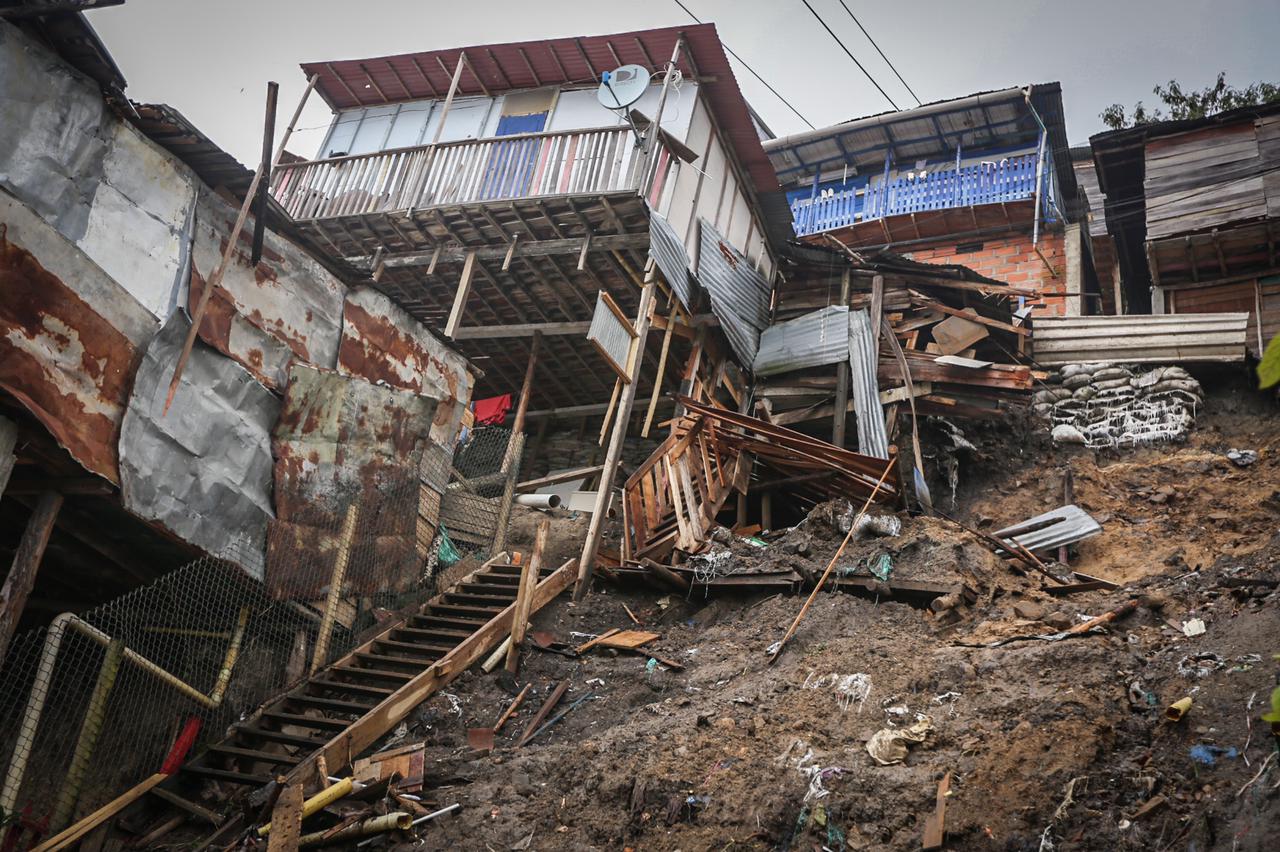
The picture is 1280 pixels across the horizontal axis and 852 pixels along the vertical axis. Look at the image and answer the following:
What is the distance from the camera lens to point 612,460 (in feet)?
35.4

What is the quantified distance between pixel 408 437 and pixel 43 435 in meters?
4.09

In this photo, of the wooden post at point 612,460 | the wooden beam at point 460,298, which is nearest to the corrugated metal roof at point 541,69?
the wooden beam at point 460,298

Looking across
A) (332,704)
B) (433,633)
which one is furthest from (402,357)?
(332,704)

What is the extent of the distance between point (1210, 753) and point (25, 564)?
25.5 ft

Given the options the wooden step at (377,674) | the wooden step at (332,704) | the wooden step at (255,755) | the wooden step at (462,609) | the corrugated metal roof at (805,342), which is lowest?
the wooden step at (255,755)

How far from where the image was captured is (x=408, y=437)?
9.82m

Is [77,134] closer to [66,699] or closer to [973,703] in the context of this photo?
[66,699]

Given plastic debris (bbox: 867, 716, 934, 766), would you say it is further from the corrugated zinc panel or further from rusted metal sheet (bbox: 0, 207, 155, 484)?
rusted metal sheet (bbox: 0, 207, 155, 484)

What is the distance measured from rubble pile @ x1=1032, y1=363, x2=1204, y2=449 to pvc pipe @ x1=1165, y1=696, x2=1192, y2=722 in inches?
348

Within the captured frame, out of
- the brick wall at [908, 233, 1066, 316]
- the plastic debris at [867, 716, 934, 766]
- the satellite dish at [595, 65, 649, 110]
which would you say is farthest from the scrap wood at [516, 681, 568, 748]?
the brick wall at [908, 233, 1066, 316]

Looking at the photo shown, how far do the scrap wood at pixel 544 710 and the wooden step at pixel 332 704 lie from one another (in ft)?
→ 4.49

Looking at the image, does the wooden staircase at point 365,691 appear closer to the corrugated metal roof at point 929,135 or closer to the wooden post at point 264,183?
the wooden post at point 264,183

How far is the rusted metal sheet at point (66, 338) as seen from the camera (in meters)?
5.98

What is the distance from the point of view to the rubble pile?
12898 mm
